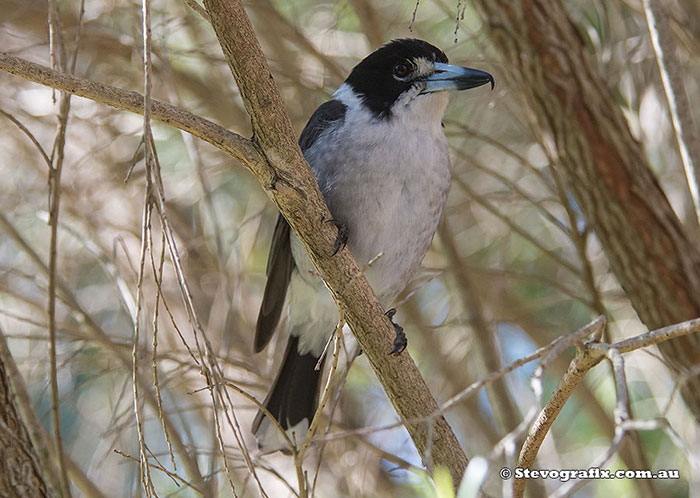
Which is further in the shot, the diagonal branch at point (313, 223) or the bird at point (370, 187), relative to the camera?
the bird at point (370, 187)

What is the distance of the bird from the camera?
112 inches

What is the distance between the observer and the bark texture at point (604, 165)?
9.80ft

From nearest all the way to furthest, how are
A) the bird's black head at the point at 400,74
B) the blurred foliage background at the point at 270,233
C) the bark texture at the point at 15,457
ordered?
1. the bark texture at the point at 15,457
2. the bird's black head at the point at 400,74
3. the blurred foliage background at the point at 270,233

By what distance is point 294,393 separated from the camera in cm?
323

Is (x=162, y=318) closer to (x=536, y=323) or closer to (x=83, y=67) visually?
(x=83, y=67)

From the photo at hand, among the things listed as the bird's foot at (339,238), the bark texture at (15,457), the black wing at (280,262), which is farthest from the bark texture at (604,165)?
the bark texture at (15,457)

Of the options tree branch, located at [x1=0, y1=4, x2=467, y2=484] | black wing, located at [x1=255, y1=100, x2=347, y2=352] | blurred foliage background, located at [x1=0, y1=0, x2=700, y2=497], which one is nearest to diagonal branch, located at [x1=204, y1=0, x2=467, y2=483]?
tree branch, located at [x1=0, y1=4, x2=467, y2=484]

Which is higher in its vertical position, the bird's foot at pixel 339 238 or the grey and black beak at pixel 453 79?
the grey and black beak at pixel 453 79

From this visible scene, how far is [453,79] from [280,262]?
0.89 meters

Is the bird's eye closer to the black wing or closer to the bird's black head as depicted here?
the bird's black head

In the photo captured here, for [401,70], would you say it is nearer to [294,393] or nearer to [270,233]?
[294,393]

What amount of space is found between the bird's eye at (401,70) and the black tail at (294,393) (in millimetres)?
1090

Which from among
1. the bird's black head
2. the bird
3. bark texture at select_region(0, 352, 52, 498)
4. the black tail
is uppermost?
the bird's black head

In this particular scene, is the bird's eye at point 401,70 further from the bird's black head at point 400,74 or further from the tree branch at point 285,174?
the tree branch at point 285,174
